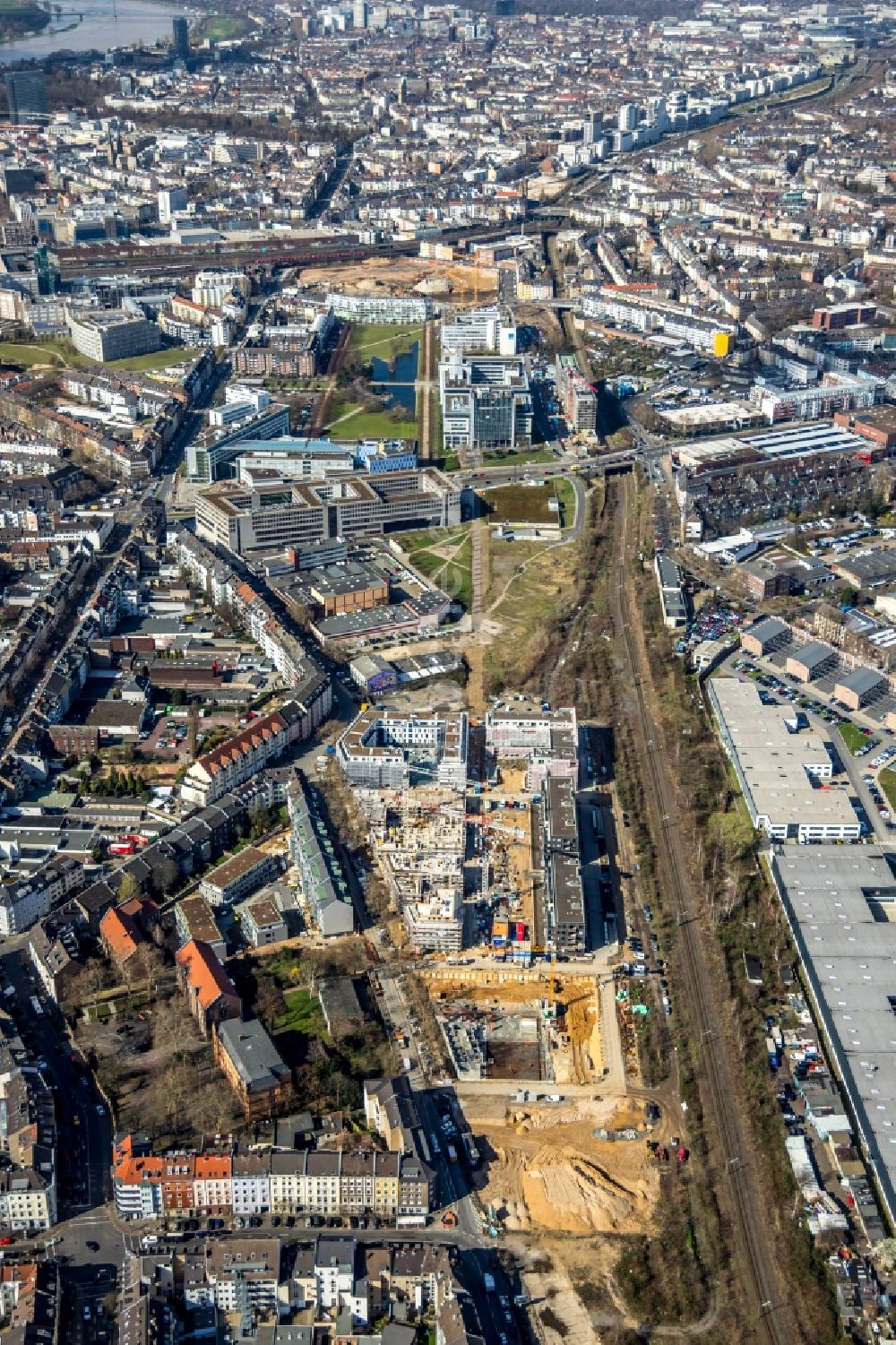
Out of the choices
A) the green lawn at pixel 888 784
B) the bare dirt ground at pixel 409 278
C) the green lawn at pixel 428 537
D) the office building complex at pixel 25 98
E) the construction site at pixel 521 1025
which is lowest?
the construction site at pixel 521 1025

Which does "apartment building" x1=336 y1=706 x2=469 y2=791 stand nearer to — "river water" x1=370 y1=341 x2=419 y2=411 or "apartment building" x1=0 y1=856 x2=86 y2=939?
"apartment building" x1=0 y1=856 x2=86 y2=939

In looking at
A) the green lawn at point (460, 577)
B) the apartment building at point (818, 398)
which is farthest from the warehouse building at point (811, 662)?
the apartment building at point (818, 398)

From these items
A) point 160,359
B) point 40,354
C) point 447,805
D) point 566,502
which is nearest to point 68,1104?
point 447,805

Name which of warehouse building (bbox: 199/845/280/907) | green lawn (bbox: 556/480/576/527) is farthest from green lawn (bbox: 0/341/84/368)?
warehouse building (bbox: 199/845/280/907)

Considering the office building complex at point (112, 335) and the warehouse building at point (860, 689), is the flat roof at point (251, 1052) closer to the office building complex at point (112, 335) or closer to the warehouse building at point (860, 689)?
the warehouse building at point (860, 689)

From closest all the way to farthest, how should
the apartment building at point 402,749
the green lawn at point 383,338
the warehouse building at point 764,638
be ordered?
the apartment building at point 402,749 < the warehouse building at point 764,638 < the green lawn at point 383,338

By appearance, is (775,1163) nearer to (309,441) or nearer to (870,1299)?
(870,1299)
